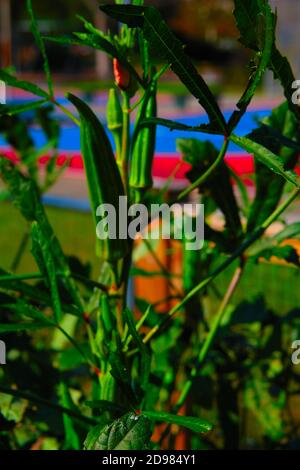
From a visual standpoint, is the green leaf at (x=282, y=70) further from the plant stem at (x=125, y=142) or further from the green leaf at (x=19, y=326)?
the green leaf at (x=19, y=326)

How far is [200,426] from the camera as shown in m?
0.65

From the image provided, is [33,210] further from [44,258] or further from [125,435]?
[125,435]

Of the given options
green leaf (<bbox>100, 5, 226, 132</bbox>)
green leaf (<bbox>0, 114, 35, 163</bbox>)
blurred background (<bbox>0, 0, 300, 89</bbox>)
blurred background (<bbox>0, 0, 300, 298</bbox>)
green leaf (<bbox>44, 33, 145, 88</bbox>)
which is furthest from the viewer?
blurred background (<bbox>0, 0, 300, 89</bbox>)

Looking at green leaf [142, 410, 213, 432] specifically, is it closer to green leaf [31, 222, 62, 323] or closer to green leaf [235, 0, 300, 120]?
green leaf [31, 222, 62, 323]

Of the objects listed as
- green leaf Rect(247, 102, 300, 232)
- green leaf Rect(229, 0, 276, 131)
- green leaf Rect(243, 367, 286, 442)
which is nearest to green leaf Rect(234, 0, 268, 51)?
green leaf Rect(229, 0, 276, 131)

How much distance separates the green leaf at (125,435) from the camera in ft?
2.13

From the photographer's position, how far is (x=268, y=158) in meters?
0.69

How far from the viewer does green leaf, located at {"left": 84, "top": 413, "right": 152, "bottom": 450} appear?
0.65 meters

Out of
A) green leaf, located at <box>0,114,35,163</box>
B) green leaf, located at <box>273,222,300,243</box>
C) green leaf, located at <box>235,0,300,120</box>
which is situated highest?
green leaf, located at <box>0,114,35,163</box>

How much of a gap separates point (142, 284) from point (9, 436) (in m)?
1.00

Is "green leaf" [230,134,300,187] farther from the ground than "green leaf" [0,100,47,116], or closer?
closer

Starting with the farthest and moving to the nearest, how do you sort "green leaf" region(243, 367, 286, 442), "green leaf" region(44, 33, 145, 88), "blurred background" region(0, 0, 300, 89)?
"blurred background" region(0, 0, 300, 89) → "green leaf" region(243, 367, 286, 442) → "green leaf" region(44, 33, 145, 88)

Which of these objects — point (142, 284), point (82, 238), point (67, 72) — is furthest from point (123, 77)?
point (67, 72)

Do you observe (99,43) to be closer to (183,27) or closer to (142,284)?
(142,284)
